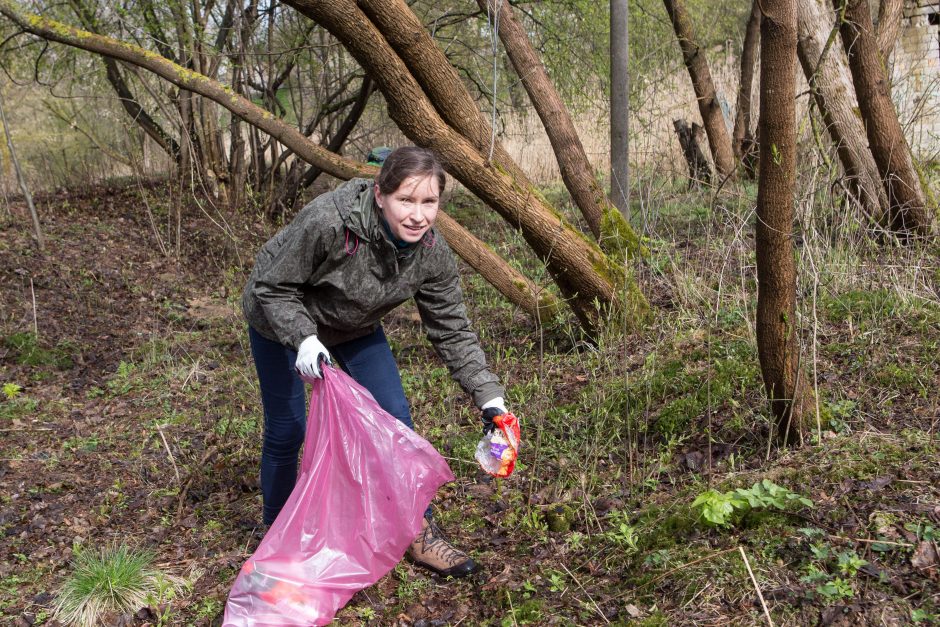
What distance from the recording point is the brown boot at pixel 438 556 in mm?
2844

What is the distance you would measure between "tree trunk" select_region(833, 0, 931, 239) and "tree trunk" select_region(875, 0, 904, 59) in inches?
15.9

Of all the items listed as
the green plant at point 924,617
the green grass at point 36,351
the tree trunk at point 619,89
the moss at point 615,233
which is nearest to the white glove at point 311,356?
the green plant at point 924,617

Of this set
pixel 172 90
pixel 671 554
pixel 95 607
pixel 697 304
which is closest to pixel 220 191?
pixel 172 90

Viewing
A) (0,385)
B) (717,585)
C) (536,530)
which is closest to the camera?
(717,585)

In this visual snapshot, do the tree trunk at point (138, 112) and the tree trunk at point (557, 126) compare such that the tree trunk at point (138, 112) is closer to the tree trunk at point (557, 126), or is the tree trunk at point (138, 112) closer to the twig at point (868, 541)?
the tree trunk at point (557, 126)

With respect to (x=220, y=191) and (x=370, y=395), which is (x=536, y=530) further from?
(x=220, y=191)

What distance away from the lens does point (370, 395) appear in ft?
8.63

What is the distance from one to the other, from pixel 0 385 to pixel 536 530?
4.30 m

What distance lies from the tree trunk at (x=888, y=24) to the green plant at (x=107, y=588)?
5422 mm

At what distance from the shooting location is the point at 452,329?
9.16 ft

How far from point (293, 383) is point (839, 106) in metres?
4.17

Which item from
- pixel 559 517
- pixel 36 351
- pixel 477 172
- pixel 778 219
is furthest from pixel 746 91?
pixel 36 351

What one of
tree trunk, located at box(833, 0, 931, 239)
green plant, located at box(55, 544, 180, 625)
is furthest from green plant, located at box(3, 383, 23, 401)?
tree trunk, located at box(833, 0, 931, 239)

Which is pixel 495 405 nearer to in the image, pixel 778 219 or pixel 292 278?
pixel 292 278
